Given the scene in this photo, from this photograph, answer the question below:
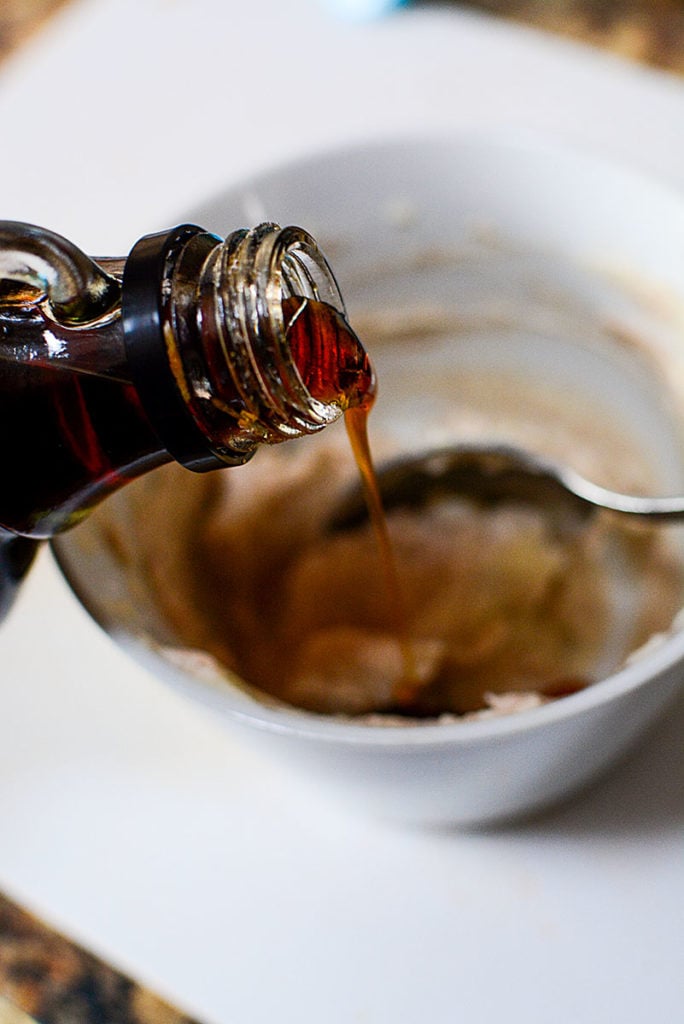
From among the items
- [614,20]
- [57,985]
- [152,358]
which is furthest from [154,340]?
[614,20]

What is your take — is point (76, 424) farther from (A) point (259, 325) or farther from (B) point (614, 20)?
(B) point (614, 20)

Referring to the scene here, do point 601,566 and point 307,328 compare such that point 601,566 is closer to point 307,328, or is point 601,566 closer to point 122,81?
point 307,328

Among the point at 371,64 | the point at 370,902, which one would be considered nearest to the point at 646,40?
the point at 371,64

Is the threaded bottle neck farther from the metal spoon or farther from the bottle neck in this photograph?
the metal spoon

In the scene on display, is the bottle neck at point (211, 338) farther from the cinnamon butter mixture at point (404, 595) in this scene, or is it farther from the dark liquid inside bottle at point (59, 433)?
the cinnamon butter mixture at point (404, 595)

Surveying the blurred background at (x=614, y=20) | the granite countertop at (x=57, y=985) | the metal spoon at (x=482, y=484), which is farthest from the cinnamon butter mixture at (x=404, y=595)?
the blurred background at (x=614, y=20)
